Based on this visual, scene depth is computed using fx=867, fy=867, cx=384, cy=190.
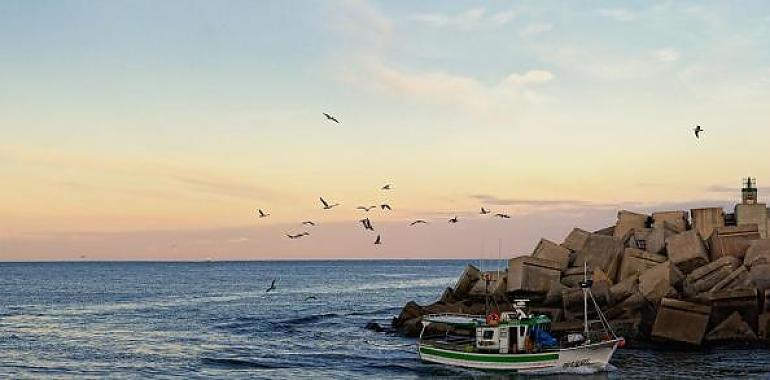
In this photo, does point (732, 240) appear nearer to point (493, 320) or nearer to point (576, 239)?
point (576, 239)

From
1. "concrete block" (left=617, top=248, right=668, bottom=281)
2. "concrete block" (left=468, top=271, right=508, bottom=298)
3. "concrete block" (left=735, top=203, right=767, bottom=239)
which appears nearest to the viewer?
"concrete block" (left=617, top=248, right=668, bottom=281)

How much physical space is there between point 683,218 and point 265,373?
93.2 ft

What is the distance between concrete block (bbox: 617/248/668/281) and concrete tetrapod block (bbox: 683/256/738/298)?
2415mm

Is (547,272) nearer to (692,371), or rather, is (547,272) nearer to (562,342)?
(562,342)

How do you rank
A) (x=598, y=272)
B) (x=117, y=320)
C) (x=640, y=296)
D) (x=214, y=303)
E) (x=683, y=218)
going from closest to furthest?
(x=640, y=296) → (x=598, y=272) → (x=683, y=218) → (x=117, y=320) → (x=214, y=303)

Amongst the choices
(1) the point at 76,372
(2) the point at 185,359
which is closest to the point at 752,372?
(2) the point at 185,359

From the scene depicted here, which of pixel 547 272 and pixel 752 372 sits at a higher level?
pixel 547 272

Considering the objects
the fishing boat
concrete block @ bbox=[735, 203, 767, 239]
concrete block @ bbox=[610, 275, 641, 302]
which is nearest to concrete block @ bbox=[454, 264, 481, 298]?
concrete block @ bbox=[610, 275, 641, 302]

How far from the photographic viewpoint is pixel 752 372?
1391 inches

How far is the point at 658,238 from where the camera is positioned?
4981 cm

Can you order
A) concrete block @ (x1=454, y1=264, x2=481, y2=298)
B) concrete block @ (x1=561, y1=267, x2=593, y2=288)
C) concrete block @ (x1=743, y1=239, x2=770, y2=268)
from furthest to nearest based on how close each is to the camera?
1. concrete block @ (x1=454, y1=264, x2=481, y2=298)
2. concrete block @ (x1=561, y1=267, x2=593, y2=288)
3. concrete block @ (x1=743, y1=239, x2=770, y2=268)

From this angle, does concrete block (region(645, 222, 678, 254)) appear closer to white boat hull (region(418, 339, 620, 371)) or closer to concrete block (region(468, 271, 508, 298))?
concrete block (region(468, 271, 508, 298))

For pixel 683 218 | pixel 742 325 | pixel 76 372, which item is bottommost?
pixel 76 372

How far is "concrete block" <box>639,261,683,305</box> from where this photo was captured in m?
43.0
